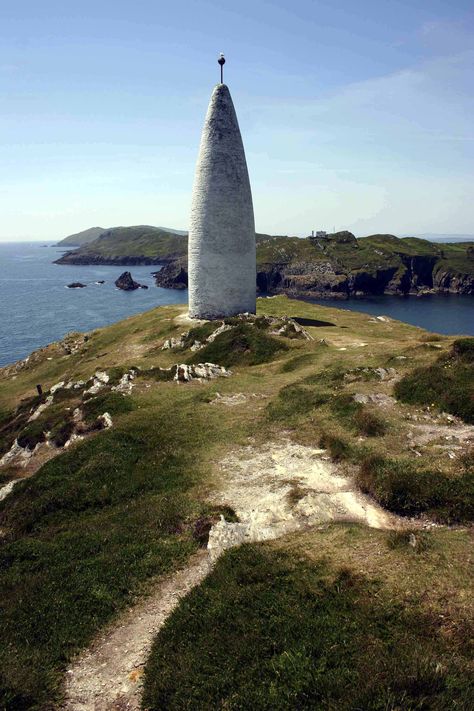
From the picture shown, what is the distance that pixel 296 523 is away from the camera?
12.8 metres

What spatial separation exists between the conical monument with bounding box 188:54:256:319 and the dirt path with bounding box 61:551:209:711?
3552 cm

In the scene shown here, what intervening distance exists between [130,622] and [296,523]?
5.12m

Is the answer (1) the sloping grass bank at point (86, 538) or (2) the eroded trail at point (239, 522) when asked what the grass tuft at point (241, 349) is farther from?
(2) the eroded trail at point (239, 522)

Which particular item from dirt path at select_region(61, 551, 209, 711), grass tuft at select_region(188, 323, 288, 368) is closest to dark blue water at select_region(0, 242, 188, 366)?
grass tuft at select_region(188, 323, 288, 368)

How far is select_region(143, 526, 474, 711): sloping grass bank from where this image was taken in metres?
6.85

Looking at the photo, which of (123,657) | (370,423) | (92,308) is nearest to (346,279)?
(92,308)

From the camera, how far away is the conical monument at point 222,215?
140 feet

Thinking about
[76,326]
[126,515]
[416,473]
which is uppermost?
[416,473]

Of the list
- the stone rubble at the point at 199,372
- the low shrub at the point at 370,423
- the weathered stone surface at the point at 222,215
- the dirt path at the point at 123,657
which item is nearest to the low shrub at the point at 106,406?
the stone rubble at the point at 199,372

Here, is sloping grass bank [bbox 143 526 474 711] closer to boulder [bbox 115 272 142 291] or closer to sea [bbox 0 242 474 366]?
sea [bbox 0 242 474 366]

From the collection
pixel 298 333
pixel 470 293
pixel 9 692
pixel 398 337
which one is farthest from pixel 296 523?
pixel 470 293

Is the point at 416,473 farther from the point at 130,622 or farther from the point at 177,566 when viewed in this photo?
the point at 130,622

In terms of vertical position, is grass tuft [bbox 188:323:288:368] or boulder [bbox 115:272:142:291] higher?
grass tuft [bbox 188:323:288:368]

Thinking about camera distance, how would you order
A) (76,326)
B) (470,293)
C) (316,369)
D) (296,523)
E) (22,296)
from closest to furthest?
(296,523), (316,369), (76,326), (22,296), (470,293)
